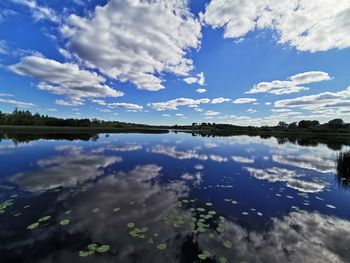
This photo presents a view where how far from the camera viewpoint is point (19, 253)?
5430 millimetres

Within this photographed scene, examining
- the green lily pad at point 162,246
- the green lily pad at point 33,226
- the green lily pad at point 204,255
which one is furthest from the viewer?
the green lily pad at point 33,226

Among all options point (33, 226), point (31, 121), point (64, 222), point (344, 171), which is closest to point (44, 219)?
point (33, 226)

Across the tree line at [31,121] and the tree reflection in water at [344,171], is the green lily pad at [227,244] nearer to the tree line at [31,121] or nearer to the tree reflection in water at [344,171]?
the tree reflection in water at [344,171]

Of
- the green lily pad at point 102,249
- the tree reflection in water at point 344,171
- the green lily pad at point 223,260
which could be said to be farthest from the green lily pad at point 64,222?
the tree reflection in water at point 344,171

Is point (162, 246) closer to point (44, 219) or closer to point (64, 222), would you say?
point (64, 222)

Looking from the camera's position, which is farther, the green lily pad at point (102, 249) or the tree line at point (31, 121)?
the tree line at point (31, 121)

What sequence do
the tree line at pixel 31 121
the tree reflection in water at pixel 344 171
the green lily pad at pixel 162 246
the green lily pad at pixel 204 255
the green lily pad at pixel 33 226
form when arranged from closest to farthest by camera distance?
1. the green lily pad at pixel 204 255
2. the green lily pad at pixel 162 246
3. the green lily pad at pixel 33 226
4. the tree reflection in water at pixel 344 171
5. the tree line at pixel 31 121

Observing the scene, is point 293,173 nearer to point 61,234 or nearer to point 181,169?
point 181,169

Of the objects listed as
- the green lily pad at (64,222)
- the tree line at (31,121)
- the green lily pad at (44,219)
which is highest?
the tree line at (31,121)

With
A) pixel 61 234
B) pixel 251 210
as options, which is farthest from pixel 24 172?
pixel 251 210

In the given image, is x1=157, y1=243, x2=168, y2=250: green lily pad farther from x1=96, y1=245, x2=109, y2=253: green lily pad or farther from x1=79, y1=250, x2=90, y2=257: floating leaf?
x1=79, y1=250, x2=90, y2=257: floating leaf

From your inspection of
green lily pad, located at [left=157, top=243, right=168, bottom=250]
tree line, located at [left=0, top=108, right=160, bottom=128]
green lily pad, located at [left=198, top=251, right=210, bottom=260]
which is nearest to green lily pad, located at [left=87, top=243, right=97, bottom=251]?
green lily pad, located at [left=157, top=243, right=168, bottom=250]

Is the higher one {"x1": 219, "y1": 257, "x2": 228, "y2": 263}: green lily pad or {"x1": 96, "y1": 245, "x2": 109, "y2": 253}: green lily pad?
{"x1": 96, "y1": 245, "x2": 109, "y2": 253}: green lily pad

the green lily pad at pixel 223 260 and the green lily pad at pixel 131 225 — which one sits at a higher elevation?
the green lily pad at pixel 131 225
